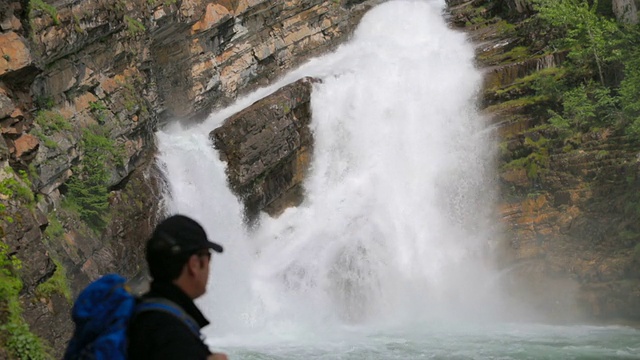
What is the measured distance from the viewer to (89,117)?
2178 cm

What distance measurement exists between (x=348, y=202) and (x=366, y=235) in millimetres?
1841

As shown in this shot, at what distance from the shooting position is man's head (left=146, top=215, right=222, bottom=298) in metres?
2.98

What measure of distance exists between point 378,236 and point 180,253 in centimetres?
2238

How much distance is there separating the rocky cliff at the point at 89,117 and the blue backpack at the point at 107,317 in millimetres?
10862

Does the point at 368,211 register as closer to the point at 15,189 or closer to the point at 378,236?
the point at 378,236

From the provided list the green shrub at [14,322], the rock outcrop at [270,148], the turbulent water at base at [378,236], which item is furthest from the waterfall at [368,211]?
the green shrub at [14,322]

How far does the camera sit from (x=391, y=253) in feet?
81.8

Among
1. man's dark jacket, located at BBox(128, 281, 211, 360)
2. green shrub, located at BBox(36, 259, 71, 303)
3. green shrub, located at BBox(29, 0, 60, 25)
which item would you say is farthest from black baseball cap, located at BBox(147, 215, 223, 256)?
green shrub, located at BBox(29, 0, 60, 25)

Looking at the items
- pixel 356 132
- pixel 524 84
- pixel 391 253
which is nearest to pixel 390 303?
pixel 391 253

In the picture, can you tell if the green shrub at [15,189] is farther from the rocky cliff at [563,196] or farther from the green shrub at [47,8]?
the rocky cliff at [563,196]

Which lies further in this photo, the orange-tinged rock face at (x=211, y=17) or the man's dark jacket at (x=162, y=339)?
the orange-tinged rock face at (x=211, y=17)

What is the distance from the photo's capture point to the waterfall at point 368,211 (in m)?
22.9

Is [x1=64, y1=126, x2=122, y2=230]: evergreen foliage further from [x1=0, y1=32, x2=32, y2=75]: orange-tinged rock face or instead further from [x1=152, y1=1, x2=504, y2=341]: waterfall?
[x1=0, y1=32, x2=32, y2=75]: orange-tinged rock face

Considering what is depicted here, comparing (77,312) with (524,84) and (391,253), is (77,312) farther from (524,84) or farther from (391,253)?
(524,84)
